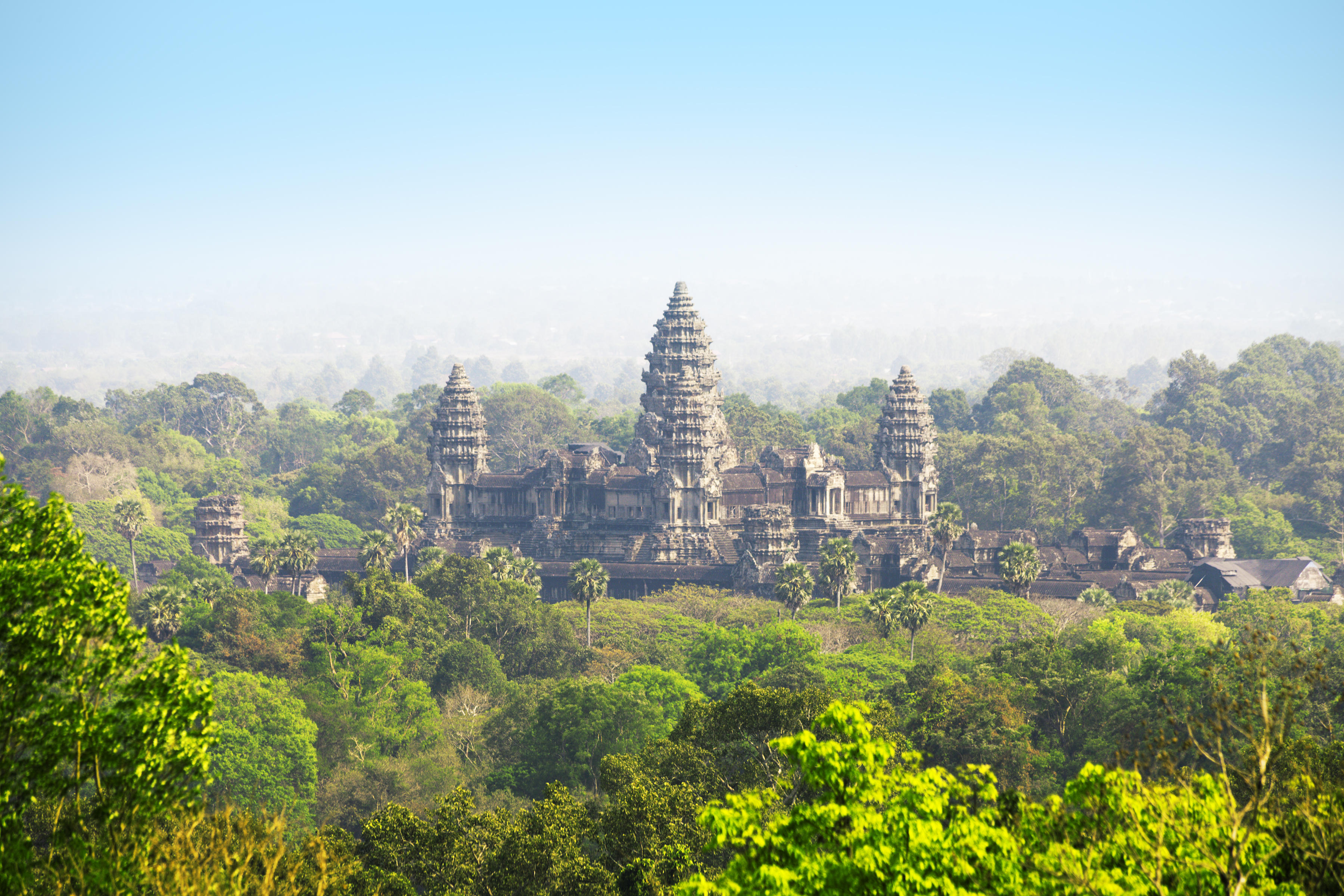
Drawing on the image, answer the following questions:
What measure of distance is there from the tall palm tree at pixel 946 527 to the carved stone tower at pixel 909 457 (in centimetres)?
1786

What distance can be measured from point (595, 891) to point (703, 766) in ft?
29.2

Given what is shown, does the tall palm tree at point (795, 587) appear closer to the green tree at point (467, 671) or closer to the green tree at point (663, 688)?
the green tree at point (663, 688)

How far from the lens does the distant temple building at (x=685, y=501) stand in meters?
95.1

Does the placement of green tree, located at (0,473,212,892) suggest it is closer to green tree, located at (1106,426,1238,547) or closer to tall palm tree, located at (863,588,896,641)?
tall palm tree, located at (863,588,896,641)

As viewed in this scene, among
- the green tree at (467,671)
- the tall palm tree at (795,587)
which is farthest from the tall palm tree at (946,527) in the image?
the green tree at (467,671)

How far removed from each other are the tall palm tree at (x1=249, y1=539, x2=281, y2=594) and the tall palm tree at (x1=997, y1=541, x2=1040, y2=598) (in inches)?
1729

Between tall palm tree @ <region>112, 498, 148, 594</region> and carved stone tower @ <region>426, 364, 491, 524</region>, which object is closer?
tall palm tree @ <region>112, 498, 148, 594</region>

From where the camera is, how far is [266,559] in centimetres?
8731

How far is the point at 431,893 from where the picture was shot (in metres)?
35.0

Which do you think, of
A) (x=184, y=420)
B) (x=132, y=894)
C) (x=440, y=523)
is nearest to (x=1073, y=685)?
(x=132, y=894)

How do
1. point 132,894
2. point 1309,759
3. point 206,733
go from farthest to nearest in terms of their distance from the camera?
point 1309,759 → point 206,733 → point 132,894

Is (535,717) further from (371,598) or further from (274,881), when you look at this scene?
(274,881)

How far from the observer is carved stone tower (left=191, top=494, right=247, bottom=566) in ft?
358

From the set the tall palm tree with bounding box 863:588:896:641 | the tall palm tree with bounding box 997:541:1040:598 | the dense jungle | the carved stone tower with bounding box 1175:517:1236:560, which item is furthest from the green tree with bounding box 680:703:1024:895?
the carved stone tower with bounding box 1175:517:1236:560
